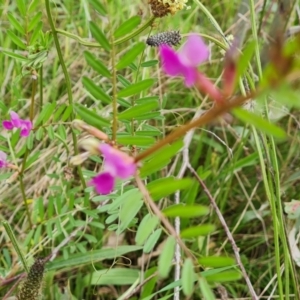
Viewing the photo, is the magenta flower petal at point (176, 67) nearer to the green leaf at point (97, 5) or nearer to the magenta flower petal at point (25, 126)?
the green leaf at point (97, 5)

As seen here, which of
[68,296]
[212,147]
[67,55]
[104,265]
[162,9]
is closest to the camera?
[162,9]

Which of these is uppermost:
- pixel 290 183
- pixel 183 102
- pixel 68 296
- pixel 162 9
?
pixel 162 9

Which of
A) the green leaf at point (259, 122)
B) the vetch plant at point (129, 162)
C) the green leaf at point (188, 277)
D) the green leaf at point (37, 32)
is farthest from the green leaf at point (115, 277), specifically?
the green leaf at point (259, 122)

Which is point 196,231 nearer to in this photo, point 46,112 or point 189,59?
point 189,59

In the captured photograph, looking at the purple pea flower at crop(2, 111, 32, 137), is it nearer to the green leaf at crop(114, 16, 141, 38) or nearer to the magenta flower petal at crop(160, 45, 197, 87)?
the green leaf at crop(114, 16, 141, 38)

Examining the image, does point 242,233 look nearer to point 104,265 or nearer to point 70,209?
point 104,265

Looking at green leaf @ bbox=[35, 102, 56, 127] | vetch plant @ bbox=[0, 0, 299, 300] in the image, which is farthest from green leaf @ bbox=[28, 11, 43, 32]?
green leaf @ bbox=[35, 102, 56, 127]

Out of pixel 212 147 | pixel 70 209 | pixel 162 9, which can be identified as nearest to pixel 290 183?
pixel 212 147
